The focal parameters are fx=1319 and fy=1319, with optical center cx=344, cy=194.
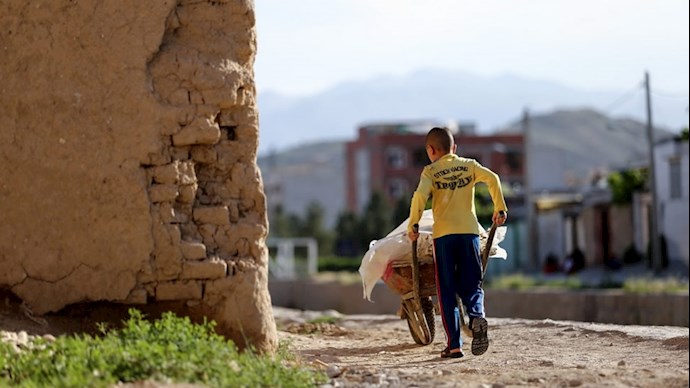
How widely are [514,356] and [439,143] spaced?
1.64 meters

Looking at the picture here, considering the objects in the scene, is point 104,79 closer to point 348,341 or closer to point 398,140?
point 348,341

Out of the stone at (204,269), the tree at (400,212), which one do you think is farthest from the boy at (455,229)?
the tree at (400,212)

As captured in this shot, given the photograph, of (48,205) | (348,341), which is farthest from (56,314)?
(348,341)

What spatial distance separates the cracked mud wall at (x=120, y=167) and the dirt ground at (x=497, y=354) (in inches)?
13.9

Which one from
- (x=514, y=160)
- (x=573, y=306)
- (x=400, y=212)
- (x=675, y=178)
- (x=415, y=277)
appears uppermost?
(x=514, y=160)

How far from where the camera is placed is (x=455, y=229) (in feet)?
30.8

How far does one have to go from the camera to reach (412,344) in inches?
431

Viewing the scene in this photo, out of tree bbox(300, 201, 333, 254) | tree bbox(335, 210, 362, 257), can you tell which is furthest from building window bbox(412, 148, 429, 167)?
tree bbox(335, 210, 362, 257)

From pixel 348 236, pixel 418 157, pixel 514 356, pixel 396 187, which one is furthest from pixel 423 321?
pixel 396 187

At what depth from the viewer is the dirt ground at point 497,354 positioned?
7.81m

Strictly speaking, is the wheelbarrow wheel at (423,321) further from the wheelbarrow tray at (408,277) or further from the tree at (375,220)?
the tree at (375,220)

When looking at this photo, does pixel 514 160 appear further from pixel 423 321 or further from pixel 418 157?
pixel 423 321

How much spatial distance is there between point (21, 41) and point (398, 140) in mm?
85422

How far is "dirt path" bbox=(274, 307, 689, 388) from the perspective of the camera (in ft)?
25.6
